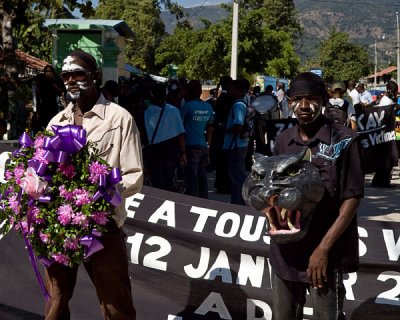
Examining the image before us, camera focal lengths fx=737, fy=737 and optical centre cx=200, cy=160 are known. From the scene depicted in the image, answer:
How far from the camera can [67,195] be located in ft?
11.6

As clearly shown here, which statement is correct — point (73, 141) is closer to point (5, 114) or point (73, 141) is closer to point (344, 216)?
point (344, 216)

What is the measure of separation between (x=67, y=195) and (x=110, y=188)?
0.21m


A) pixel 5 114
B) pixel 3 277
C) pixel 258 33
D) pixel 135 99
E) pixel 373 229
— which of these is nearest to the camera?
pixel 373 229

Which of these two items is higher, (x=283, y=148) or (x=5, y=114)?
(x=283, y=148)

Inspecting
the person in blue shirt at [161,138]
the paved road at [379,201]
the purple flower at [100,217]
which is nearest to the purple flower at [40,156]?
the purple flower at [100,217]

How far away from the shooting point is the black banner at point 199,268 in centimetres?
482

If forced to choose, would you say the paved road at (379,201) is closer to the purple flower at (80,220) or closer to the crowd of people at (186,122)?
the crowd of people at (186,122)

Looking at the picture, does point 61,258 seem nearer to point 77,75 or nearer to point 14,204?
point 14,204

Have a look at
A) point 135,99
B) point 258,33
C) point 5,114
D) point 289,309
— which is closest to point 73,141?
point 289,309

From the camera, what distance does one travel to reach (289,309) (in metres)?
3.56

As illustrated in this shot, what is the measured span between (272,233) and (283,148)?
1.66ft

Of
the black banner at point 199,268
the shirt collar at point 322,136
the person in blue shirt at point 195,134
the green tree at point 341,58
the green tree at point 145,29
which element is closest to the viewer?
the shirt collar at point 322,136

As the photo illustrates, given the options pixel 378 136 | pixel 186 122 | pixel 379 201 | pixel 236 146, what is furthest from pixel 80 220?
pixel 378 136

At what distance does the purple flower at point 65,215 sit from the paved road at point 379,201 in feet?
23.0
